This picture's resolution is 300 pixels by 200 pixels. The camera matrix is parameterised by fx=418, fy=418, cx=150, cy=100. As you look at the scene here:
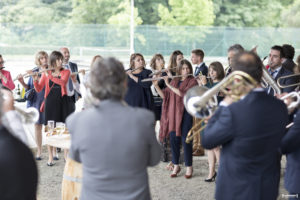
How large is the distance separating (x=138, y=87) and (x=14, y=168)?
153 inches

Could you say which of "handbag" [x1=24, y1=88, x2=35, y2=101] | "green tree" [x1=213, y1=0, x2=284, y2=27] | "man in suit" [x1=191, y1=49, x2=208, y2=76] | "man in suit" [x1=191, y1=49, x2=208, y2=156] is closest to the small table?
"handbag" [x1=24, y1=88, x2=35, y2=101]

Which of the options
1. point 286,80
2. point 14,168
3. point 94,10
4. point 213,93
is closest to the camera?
point 14,168

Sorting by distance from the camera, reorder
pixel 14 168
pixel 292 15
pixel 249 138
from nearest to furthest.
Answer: pixel 14 168, pixel 249 138, pixel 292 15

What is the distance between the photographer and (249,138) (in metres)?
2.26

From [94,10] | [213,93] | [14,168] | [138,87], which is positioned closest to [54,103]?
[138,87]

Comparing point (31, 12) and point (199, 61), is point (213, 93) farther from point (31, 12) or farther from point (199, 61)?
point (31, 12)

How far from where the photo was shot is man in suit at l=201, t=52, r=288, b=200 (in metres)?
2.25

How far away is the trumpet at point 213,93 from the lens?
7.54 feet

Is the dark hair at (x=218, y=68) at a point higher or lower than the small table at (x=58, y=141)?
higher

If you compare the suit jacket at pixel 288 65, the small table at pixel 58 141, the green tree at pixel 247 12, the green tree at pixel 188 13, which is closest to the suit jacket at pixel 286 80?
the suit jacket at pixel 288 65

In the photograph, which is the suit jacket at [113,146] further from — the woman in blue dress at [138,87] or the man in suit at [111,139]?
the woman in blue dress at [138,87]

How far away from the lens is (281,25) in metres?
26.0

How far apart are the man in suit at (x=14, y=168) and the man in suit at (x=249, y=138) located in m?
1.00

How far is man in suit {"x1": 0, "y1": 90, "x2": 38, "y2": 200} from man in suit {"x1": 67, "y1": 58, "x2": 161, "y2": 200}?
0.31 m
